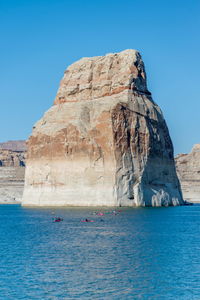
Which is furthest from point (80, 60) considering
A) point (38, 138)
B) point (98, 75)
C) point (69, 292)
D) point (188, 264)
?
point (69, 292)

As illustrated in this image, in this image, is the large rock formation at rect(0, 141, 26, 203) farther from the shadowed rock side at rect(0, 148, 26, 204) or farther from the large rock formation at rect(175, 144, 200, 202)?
the large rock formation at rect(175, 144, 200, 202)

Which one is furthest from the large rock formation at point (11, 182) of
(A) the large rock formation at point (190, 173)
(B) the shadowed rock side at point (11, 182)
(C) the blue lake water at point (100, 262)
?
(C) the blue lake water at point (100, 262)

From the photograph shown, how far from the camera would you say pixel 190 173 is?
14850 centimetres

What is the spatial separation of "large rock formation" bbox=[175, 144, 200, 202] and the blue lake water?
273 ft

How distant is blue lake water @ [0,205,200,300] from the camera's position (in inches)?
981

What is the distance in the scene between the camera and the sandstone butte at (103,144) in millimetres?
79625

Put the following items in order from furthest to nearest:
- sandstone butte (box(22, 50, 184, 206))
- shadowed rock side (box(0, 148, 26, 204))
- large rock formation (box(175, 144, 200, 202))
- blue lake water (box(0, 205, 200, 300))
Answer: large rock formation (box(175, 144, 200, 202)), shadowed rock side (box(0, 148, 26, 204)), sandstone butte (box(22, 50, 184, 206)), blue lake water (box(0, 205, 200, 300))

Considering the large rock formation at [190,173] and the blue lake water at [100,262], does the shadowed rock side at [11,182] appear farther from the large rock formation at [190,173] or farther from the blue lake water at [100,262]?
the blue lake water at [100,262]

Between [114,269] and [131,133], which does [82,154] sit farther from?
Result: [114,269]

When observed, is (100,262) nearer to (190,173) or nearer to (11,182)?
(11,182)

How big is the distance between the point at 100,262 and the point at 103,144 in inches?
1945

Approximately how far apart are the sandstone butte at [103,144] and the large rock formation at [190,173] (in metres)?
41.0

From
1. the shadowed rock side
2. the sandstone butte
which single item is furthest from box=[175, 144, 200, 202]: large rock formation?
the sandstone butte

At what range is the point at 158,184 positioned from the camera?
284ft
